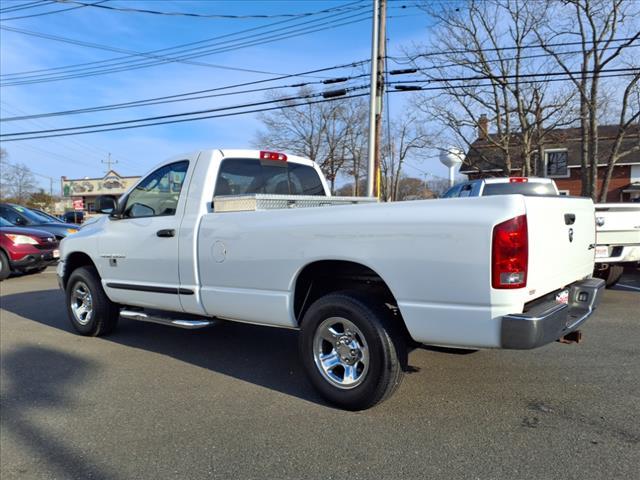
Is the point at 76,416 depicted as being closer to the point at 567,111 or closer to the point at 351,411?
the point at 351,411

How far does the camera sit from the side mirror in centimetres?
534

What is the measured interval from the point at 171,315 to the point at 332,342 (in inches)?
86.8

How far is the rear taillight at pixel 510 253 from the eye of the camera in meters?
2.79

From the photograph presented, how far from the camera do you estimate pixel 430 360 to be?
4586 mm

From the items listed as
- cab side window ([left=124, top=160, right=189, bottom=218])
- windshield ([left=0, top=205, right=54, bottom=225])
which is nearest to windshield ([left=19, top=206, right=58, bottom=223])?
windshield ([left=0, top=205, right=54, bottom=225])

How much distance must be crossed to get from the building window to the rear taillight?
32.7 metres

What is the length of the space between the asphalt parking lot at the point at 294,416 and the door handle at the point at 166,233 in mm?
1274

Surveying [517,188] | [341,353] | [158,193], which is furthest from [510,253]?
[517,188]

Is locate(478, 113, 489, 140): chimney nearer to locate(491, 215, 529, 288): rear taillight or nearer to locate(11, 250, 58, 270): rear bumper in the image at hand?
locate(11, 250, 58, 270): rear bumper

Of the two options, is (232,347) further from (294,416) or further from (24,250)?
(24,250)

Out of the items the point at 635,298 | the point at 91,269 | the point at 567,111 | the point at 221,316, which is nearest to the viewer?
the point at 221,316

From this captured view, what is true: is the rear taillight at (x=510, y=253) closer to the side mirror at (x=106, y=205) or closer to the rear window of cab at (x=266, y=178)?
the rear window of cab at (x=266, y=178)

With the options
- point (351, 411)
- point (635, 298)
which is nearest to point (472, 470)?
point (351, 411)

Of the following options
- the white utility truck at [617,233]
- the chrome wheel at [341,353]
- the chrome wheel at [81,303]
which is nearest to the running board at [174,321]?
the chrome wheel at [81,303]
